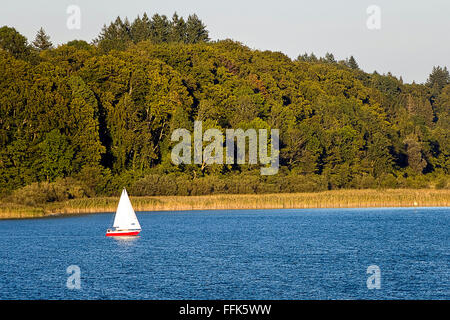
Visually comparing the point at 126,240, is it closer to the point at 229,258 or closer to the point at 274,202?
the point at 229,258

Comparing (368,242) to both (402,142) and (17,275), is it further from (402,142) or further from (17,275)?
(402,142)

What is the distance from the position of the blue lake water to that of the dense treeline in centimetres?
1497

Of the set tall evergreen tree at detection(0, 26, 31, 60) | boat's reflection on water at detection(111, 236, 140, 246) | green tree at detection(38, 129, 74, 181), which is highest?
tall evergreen tree at detection(0, 26, 31, 60)

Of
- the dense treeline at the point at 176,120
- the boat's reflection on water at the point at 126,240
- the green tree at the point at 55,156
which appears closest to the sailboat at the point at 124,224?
the boat's reflection on water at the point at 126,240

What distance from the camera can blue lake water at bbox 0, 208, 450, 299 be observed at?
3219 centimetres

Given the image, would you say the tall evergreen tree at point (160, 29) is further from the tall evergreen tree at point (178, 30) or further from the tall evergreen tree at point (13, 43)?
the tall evergreen tree at point (13, 43)

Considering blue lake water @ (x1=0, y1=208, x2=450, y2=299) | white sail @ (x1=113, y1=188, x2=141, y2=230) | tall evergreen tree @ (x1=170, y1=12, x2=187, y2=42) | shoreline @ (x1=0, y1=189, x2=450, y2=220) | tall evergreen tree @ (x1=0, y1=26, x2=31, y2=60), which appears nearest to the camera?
blue lake water @ (x1=0, y1=208, x2=450, y2=299)

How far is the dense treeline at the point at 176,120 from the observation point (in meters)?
79.3

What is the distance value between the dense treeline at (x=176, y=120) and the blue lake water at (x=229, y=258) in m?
15.0

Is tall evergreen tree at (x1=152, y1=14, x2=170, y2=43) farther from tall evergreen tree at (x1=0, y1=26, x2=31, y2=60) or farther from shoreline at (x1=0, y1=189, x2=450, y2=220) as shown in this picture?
shoreline at (x1=0, y1=189, x2=450, y2=220)

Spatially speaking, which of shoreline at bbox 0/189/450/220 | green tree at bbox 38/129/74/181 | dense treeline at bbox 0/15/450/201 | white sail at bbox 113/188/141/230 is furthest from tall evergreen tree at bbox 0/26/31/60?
white sail at bbox 113/188/141/230

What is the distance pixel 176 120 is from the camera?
92188 millimetres

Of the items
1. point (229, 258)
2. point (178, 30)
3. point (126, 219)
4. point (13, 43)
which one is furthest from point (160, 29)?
point (229, 258)
